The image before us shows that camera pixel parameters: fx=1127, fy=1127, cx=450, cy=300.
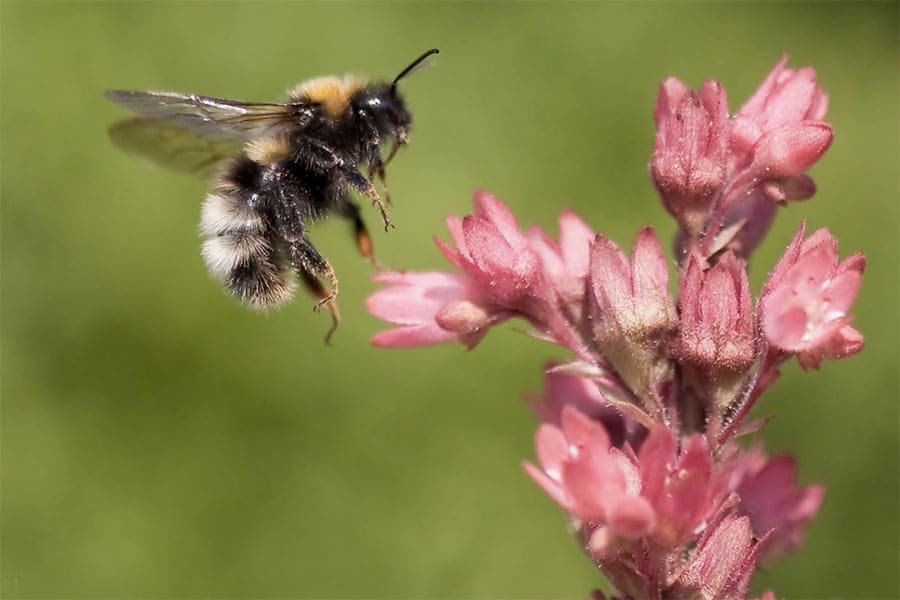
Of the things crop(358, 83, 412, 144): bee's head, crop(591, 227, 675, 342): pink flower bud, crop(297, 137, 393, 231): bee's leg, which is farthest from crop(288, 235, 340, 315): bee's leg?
crop(591, 227, 675, 342): pink flower bud

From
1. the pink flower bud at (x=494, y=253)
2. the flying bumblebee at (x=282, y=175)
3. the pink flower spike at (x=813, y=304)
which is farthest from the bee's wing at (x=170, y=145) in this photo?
the pink flower spike at (x=813, y=304)

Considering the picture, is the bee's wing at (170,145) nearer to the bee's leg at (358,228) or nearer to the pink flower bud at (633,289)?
the bee's leg at (358,228)

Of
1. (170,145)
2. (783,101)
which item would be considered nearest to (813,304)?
(783,101)

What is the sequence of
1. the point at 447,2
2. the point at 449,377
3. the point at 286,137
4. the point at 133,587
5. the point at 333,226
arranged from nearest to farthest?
1. the point at 286,137
2. the point at 133,587
3. the point at 449,377
4. the point at 333,226
5. the point at 447,2

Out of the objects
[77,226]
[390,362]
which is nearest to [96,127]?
[77,226]

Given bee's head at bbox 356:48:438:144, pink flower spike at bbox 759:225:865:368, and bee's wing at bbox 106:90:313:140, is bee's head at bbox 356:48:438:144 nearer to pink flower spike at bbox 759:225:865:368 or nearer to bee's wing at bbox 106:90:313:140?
bee's wing at bbox 106:90:313:140

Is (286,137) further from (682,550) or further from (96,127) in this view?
(96,127)
